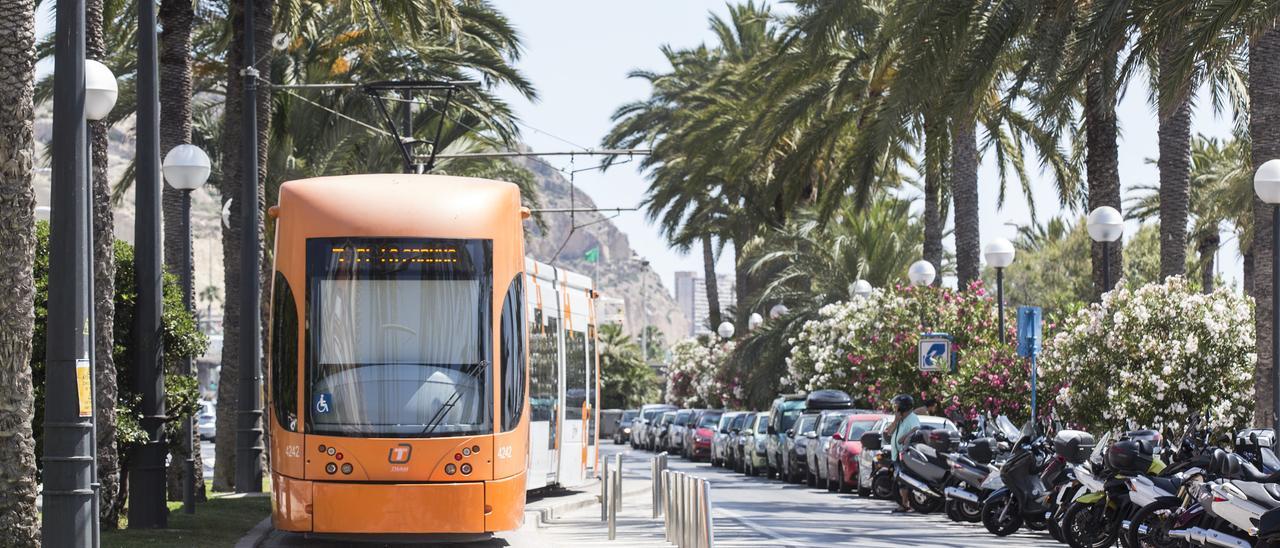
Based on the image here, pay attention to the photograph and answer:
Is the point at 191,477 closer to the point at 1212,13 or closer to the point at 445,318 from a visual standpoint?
the point at 445,318

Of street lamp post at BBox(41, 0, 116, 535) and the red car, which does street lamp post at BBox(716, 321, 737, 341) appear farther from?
street lamp post at BBox(41, 0, 116, 535)

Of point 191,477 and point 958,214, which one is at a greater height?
point 958,214

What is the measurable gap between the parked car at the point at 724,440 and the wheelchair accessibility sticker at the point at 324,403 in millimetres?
28657

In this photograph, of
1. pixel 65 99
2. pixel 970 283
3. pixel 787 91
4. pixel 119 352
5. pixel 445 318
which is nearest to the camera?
pixel 65 99

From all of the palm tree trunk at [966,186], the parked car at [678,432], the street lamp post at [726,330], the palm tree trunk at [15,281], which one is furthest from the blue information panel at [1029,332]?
the street lamp post at [726,330]

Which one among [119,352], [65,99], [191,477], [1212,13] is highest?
[1212,13]

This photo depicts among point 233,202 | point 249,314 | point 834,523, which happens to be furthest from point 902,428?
point 233,202

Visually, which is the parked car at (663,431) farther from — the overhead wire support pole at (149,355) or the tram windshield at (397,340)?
the tram windshield at (397,340)

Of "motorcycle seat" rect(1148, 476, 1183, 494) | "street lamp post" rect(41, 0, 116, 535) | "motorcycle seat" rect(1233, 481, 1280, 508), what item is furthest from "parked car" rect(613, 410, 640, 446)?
"street lamp post" rect(41, 0, 116, 535)

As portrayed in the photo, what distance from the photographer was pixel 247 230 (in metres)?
23.4

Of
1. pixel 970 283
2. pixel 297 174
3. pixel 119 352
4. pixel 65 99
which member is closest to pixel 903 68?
pixel 119 352

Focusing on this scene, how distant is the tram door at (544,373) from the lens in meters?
21.9

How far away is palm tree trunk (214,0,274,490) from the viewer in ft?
84.2

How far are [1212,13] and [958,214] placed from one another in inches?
668
